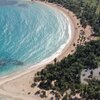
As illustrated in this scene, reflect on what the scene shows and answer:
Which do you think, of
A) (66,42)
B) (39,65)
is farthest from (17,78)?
(66,42)

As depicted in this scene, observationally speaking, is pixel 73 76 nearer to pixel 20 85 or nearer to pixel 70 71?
pixel 70 71

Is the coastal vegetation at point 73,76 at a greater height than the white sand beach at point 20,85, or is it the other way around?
the coastal vegetation at point 73,76

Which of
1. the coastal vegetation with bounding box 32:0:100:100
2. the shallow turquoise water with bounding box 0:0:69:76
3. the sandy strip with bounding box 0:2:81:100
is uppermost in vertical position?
the coastal vegetation with bounding box 32:0:100:100

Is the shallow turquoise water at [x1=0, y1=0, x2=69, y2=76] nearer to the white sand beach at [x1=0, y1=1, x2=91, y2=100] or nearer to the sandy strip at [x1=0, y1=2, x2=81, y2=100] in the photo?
the white sand beach at [x1=0, y1=1, x2=91, y2=100]

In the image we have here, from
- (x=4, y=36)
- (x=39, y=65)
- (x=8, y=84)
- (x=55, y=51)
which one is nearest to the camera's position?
(x=8, y=84)

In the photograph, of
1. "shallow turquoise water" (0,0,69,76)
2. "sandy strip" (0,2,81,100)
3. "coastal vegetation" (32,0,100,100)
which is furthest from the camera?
"shallow turquoise water" (0,0,69,76)

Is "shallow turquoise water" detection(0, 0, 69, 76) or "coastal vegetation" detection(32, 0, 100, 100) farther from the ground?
"coastal vegetation" detection(32, 0, 100, 100)

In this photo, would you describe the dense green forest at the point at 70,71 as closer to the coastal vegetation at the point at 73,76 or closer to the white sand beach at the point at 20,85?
the coastal vegetation at the point at 73,76

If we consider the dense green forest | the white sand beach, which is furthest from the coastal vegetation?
the white sand beach

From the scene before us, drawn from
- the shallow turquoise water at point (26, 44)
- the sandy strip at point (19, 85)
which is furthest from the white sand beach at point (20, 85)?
the shallow turquoise water at point (26, 44)

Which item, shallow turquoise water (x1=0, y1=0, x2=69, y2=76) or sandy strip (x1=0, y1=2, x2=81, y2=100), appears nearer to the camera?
sandy strip (x1=0, y1=2, x2=81, y2=100)

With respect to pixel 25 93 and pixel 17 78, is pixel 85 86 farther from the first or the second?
pixel 17 78
